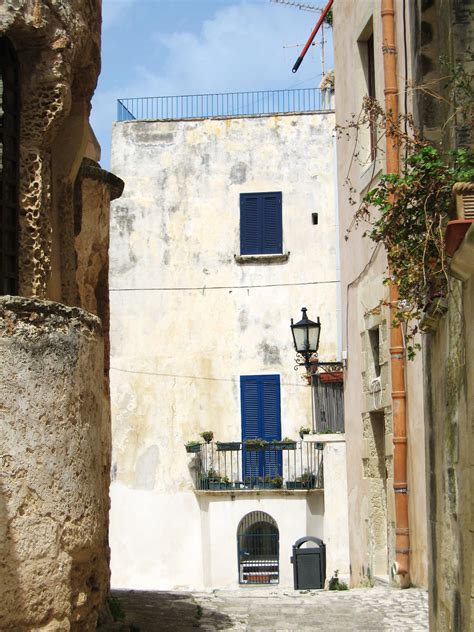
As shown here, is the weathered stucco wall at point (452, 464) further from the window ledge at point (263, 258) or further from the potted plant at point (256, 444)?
the window ledge at point (263, 258)

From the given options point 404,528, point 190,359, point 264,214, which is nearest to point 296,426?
point 190,359

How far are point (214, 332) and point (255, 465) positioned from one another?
3.08 m

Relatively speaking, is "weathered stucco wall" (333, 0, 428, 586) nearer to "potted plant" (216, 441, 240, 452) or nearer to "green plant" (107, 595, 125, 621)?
"green plant" (107, 595, 125, 621)

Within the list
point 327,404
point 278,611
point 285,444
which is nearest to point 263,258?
point 285,444

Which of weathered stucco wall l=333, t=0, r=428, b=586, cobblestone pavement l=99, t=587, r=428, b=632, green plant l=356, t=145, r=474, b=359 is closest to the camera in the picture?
green plant l=356, t=145, r=474, b=359

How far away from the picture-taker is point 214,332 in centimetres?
2442

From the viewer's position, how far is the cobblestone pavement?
9.40 meters

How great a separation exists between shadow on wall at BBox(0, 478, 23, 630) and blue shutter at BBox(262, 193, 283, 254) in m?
19.3

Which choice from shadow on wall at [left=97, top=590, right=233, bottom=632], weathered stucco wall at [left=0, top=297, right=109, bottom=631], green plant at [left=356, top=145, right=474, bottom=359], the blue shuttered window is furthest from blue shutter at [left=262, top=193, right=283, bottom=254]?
weathered stucco wall at [left=0, top=297, right=109, bottom=631]

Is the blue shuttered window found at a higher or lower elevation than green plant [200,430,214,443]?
higher

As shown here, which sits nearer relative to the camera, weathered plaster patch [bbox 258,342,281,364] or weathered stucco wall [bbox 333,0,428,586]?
weathered stucco wall [bbox 333,0,428,586]

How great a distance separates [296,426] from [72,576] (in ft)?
59.2

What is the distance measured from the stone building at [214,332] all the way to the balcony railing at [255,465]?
0.03 meters

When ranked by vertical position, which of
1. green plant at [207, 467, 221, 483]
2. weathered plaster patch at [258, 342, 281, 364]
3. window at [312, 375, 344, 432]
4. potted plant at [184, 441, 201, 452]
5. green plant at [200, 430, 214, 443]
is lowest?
green plant at [207, 467, 221, 483]
